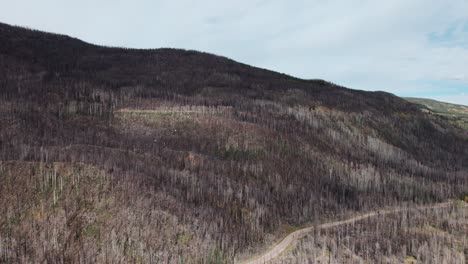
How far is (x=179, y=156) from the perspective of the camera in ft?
79.0

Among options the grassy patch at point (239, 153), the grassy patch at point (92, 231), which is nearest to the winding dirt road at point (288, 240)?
the grassy patch at point (92, 231)

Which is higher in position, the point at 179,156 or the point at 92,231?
the point at 179,156

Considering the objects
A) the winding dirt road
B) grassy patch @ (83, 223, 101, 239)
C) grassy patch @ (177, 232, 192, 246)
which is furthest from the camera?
the winding dirt road

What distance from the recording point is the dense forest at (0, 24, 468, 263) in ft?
44.7

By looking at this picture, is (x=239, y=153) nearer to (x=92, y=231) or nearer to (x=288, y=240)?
(x=288, y=240)

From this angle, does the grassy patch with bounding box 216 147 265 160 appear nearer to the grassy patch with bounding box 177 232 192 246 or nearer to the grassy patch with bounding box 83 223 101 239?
the grassy patch with bounding box 177 232 192 246

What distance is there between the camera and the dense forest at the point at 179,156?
13.6 metres

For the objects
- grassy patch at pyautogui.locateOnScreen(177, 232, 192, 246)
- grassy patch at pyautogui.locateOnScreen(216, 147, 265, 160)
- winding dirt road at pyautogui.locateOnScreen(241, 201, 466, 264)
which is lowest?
winding dirt road at pyautogui.locateOnScreen(241, 201, 466, 264)

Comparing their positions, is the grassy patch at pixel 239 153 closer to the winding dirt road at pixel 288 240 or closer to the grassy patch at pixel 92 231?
the winding dirt road at pixel 288 240

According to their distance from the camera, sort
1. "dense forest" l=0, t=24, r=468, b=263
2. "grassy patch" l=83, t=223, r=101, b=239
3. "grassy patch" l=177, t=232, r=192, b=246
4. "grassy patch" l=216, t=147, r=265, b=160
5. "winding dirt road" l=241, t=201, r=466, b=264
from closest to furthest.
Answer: "grassy patch" l=83, t=223, r=101, b=239, "dense forest" l=0, t=24, r=468, b=263, "grassy patch" l=177, t=232, r=192, b=246, "winding dirt road" l=241, t=201, r=466, b=264, "grassy patch" l=216, t=147, r=265, b=160

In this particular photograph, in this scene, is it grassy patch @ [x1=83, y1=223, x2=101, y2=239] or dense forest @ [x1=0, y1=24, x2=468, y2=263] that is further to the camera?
dense forest @ [x1=0, y1=24, x2=468, y2=263]

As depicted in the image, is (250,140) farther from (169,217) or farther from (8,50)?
(8,50)

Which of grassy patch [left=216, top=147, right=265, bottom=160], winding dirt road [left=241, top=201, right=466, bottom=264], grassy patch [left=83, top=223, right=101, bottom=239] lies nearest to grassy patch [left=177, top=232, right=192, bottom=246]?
winding dirt road [left=241, top=201, right=466, bottom=264]

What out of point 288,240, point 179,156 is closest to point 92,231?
point 288,240
